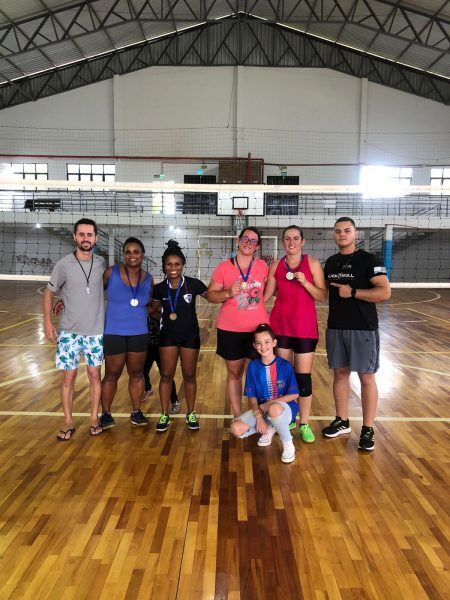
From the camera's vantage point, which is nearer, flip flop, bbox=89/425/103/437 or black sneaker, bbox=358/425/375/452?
black sneaker, bbox=358/425/375/452

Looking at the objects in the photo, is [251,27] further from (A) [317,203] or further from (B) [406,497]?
(B) [406,497]

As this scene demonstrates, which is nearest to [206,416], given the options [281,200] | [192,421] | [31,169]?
[192,421]

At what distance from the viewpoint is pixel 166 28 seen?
1697 centimetres

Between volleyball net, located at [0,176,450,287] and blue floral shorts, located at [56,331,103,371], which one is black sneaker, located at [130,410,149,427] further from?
volleyball net, located at [0,176,450,287]

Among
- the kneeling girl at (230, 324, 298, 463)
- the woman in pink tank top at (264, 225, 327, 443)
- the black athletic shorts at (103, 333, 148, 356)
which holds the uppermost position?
the woman in pink tank top at (264, 225, 327, 443)

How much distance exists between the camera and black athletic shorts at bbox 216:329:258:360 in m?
3.26

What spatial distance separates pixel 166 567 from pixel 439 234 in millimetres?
19832

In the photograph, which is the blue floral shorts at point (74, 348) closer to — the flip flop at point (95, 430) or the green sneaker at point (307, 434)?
the flip flop at point (95, 430)

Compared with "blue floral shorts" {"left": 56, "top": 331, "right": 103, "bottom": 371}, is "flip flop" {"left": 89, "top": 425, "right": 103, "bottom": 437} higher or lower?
lower

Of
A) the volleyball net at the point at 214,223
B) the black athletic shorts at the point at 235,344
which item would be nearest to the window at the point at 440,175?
the volleyball net at the point at 214,223

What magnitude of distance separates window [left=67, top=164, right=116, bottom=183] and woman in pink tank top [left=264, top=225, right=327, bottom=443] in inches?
666

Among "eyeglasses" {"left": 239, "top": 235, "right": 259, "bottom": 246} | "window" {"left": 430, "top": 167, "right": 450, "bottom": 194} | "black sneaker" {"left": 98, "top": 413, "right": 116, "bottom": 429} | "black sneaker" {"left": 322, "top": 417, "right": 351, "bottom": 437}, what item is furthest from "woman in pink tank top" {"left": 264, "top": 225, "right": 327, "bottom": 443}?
"window" {"left": 430, "top": 167, "right": 450, "bottom": 194}

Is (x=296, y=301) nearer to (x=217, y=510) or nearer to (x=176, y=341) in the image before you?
(x=176, y=341)

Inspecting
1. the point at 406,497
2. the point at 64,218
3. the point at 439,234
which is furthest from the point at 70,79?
the point at 406,497
